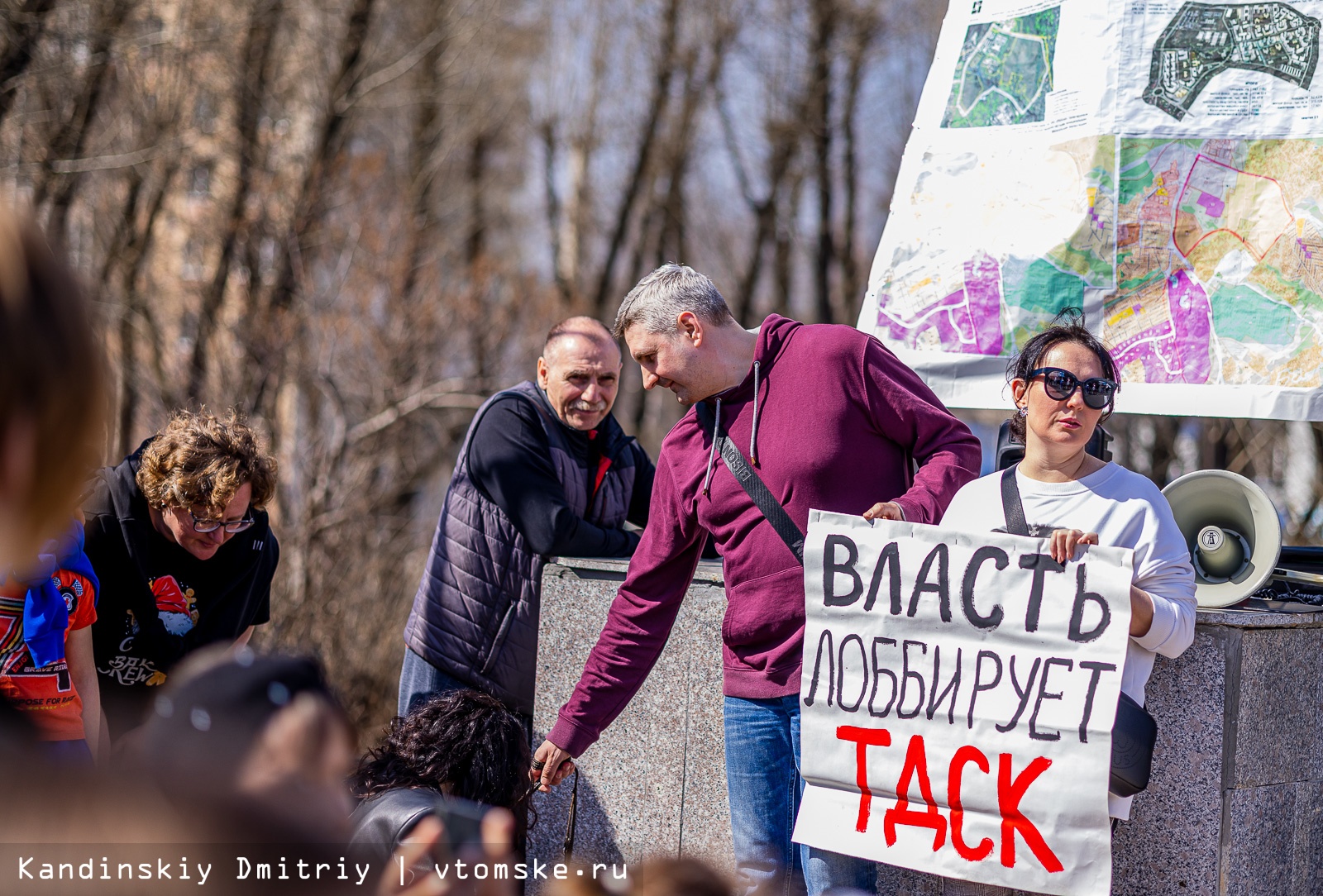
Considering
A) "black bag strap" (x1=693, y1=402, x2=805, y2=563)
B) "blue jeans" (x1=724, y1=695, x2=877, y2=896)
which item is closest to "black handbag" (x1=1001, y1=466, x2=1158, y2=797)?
"blue jeans" (x1=724, y1=695, x2=877, y2=896)

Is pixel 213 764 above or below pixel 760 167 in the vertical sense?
below

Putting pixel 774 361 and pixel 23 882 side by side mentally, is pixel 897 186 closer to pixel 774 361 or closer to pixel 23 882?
pixel 774 361

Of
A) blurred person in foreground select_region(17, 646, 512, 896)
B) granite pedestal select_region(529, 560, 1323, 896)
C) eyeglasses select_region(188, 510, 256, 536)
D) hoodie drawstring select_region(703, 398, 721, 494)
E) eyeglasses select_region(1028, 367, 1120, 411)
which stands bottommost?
granite pedestal select_region(529, 560, 1323, 896)

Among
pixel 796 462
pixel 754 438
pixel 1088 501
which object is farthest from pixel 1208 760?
pixel 754 438

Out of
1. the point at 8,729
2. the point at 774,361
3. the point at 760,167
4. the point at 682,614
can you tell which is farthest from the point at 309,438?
the point at 760,167

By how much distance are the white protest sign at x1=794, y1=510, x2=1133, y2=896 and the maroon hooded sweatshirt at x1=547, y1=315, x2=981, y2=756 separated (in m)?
0.11

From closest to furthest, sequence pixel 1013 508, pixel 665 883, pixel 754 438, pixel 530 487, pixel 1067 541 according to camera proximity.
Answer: pixel 665 883 < pixel 1067 541 < pixel 1013 508 < pixel 754 438 < pixel 530 487

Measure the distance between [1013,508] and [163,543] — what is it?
8.19 feet

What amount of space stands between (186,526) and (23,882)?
9.05 feet

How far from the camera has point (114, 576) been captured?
3.74m

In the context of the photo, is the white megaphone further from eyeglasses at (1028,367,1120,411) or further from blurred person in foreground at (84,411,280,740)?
blurred person in foreground at (84,411,280,740)

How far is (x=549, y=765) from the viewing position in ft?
12.1

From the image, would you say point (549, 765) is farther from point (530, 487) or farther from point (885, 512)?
point (885, 512)

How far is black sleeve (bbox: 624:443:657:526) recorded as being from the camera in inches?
191
